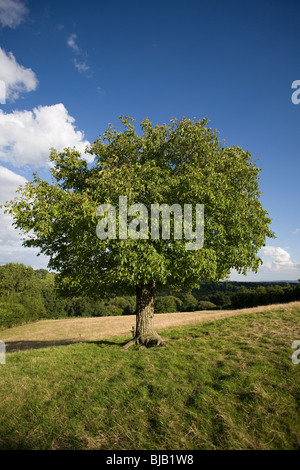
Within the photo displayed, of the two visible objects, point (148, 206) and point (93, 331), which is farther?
point (93, 331)

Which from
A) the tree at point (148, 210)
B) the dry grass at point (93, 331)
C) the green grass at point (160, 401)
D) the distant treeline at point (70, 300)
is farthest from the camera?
the distant treeline at point (70, 300)

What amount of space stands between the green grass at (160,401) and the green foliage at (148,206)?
3821mm

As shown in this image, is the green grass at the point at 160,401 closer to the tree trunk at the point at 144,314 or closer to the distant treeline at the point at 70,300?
the tree trunk at the point at 144,314

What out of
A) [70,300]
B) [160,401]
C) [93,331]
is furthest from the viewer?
[70,300]

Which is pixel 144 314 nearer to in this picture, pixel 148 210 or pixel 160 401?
pixel 148 210

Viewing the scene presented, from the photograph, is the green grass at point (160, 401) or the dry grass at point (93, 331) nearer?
the green grass at point (160, 401)

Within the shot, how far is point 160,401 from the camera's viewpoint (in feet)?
20.0

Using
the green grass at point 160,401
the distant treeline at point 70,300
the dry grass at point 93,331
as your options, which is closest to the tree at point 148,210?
the green grass at point 160,401

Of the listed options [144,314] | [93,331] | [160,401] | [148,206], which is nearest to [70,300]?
[93,331]

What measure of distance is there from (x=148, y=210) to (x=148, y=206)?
0.30m

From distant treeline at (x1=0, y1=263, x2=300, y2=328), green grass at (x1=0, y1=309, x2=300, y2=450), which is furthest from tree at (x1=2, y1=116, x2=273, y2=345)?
distant treeline at (x1=0, y1=263, x2=300, y2=328)

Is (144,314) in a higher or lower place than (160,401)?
higher

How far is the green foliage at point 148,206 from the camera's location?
10.7 metres

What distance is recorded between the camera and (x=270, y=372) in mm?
7141
